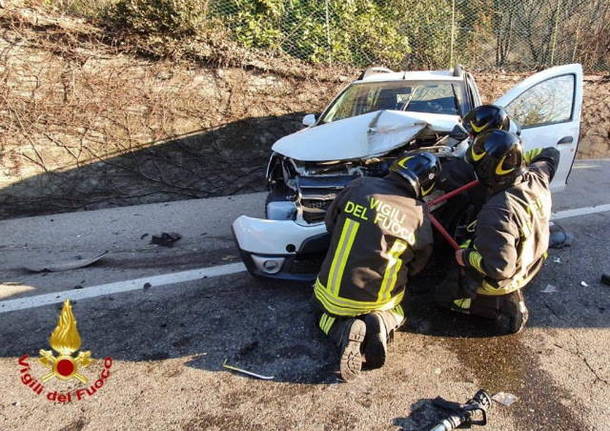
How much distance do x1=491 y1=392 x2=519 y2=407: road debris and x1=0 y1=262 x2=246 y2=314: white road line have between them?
7.71 ft

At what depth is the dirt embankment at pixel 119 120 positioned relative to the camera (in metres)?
5.98

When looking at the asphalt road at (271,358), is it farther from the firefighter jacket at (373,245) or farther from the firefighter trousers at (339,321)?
the firefighter jacket at (373,245)

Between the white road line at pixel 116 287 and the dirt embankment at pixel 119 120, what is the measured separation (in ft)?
8.97

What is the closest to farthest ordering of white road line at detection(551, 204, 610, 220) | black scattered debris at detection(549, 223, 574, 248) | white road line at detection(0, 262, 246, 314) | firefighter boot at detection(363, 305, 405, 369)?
firefighter boot at detection(363, 305, 405, 369) < white road line at detection(0, 262, 246, 314) < black scattered debris at detection(549, 223, 574, 248) < white road line at detection(551, 204, 610, 220)

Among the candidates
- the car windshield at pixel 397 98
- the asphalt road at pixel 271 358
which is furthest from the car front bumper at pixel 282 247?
the car windshield at pixel 397 98

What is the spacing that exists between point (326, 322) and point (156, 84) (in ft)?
17.4

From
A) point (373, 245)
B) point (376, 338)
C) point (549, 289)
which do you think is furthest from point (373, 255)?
point (549, 289)

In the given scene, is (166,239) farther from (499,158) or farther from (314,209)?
(499,158)

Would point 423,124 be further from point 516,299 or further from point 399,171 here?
point 516,299

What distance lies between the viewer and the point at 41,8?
658 centimetres

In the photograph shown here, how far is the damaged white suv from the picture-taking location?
3.31 m

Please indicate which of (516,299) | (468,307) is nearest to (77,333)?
(468,307)

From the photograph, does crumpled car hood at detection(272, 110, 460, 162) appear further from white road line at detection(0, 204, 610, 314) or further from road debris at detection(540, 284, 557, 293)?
road debris at detection(540, 284, 557, 293)


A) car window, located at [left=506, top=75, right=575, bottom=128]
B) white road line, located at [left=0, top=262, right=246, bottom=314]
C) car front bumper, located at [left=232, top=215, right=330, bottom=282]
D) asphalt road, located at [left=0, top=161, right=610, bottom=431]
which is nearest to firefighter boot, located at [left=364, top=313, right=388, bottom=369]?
asphalt road, located at [left=0, top=161, right=610, bottom=431]
